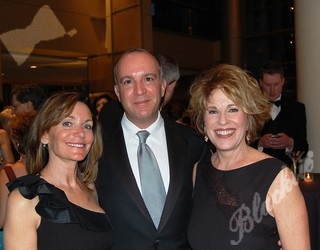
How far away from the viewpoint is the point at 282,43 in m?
14.1

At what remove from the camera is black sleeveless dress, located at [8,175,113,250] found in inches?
70.9

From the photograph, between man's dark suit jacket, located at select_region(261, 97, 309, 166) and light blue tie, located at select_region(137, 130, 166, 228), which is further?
man's dark suit jacket, located at select_region(261, 97, 309, 166)

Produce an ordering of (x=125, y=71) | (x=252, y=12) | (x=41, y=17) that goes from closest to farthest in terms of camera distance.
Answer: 1. (x=125, y=71)
2. (x=41, y=17)
3. (x=252, y=12)

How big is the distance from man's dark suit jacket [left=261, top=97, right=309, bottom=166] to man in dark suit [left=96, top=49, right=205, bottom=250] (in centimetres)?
178

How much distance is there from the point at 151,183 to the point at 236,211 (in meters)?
0.52

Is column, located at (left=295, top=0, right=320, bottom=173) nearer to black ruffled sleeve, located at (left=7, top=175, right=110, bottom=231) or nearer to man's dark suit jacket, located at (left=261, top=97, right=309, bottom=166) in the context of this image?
man's dark suit jacket, located at (left=261, top=97, right=309, bottom=166)

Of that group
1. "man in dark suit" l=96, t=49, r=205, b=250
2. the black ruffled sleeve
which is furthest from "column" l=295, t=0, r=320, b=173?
the black ruffled sleeve

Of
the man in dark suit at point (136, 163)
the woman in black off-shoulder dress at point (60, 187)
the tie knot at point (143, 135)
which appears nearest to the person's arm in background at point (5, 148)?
the man in dark suit at point (136, 163)

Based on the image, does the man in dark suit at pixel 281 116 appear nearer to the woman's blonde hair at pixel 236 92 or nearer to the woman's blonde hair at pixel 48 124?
the woman's blonde hair at pixel 236 92

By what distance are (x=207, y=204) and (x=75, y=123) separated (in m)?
0.78

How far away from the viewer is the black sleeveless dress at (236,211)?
1.89m

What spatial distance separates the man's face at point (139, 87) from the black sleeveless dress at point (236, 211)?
529 millimetres

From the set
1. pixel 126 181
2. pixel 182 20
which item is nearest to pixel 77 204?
pixel 126 181

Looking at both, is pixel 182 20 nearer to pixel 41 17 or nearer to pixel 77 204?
pixel 41 17
